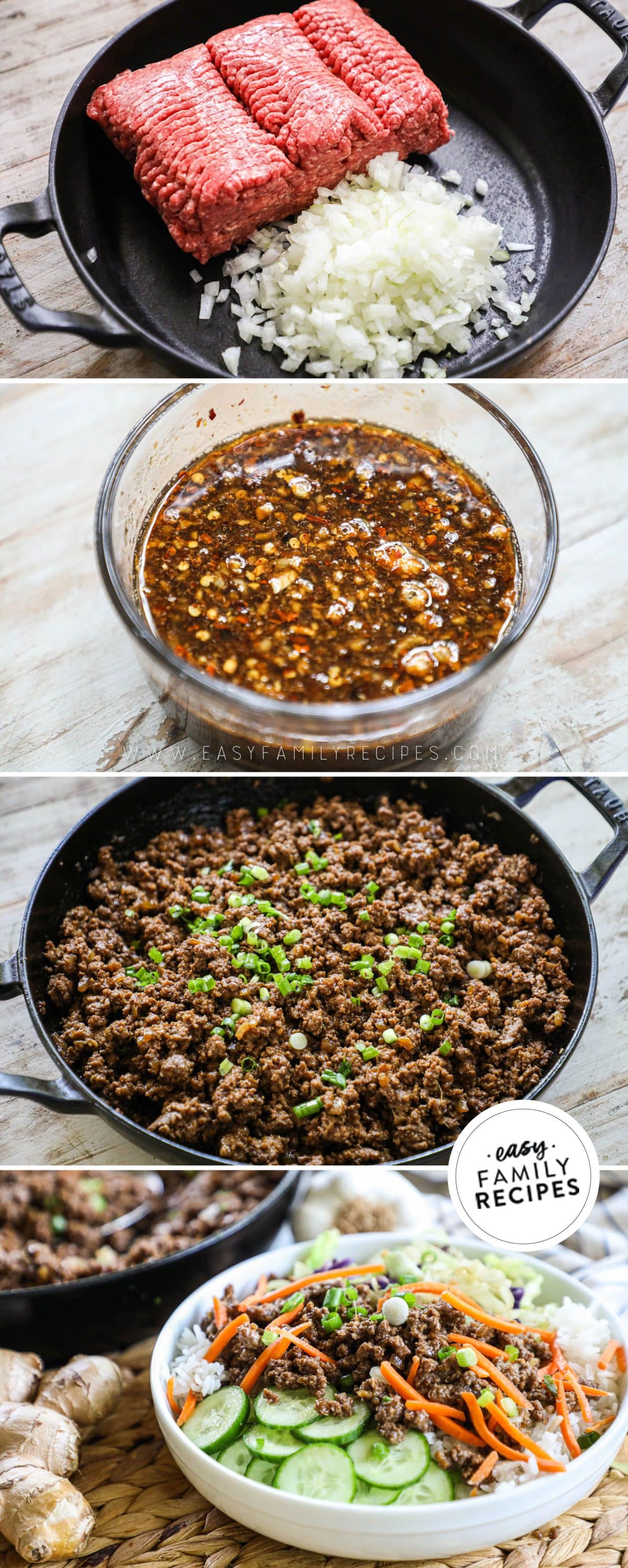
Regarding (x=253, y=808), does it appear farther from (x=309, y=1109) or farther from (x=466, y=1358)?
(x=466, y=1358)

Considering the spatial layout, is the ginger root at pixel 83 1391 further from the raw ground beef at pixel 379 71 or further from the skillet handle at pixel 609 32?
the skillet handle at pixel 609 32

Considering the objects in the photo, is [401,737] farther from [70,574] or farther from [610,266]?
[610,266]

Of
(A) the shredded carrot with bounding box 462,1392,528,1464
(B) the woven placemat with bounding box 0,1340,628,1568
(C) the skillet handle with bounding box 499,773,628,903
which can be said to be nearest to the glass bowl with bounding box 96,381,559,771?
(C) the skillet handle with bounding box 499,773,628,903

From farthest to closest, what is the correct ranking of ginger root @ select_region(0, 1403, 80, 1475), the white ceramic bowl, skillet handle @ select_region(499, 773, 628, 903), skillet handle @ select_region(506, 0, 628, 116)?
1. skillet handle @ select_region(506, 0, 628, 116)
2. skillet handle @ select_region(499, 773, 628, 903)
3. ginger root @ select_region(0, 1403, 80, 1475)
4. the white ceramic bowl

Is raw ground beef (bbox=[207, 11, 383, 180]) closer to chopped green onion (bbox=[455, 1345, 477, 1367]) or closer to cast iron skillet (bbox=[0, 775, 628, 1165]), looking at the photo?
cast iron skillet (bbox=[0, 775, 628, 1165])

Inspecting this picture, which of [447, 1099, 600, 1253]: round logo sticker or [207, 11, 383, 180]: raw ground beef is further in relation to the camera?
[207, 11, 383, 180]: raw ground beef
